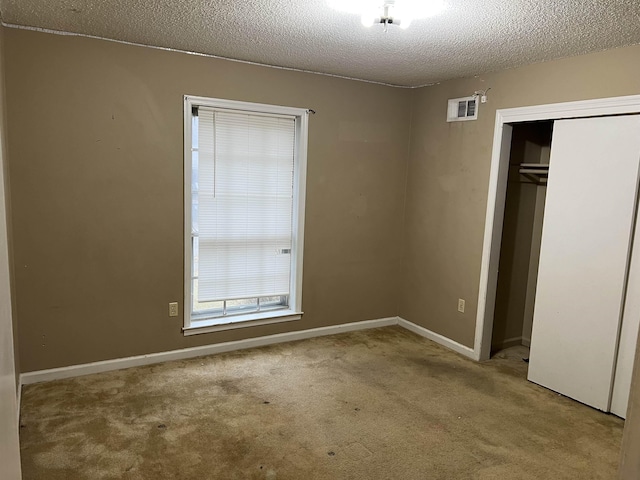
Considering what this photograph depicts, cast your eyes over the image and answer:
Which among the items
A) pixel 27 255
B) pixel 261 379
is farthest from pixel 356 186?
pixel 27 255

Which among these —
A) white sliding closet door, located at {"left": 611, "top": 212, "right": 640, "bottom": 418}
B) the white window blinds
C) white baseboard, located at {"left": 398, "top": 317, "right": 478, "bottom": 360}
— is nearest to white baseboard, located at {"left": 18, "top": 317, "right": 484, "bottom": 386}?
white baseboard, located at {"left": 398, "top": 317, "right": 478, "bottom": 360}

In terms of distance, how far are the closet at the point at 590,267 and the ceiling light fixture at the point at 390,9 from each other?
1.51 metres

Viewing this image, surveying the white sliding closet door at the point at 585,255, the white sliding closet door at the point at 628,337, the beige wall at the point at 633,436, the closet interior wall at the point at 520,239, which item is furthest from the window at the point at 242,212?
the beige wall at the point at 633,436

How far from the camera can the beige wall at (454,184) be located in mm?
3418

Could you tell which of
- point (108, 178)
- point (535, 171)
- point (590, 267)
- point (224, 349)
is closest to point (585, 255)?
point (590, 267)

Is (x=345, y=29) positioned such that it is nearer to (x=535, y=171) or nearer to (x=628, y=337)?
(x=535, y=171)

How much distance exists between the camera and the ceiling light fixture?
7.78 feet

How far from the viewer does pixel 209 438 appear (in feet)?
8.79

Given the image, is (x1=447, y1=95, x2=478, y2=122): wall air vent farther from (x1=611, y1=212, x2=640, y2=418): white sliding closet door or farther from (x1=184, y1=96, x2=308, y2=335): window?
(x1=611, y1=212, x2=640, y2=418): white sliding closet door

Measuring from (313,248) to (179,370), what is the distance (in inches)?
60.4

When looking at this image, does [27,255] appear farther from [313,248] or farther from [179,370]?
[313,248]

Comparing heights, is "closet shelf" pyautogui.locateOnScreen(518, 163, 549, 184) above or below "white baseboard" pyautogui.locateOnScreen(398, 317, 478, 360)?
above

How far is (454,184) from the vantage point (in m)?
4.20

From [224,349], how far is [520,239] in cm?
285
